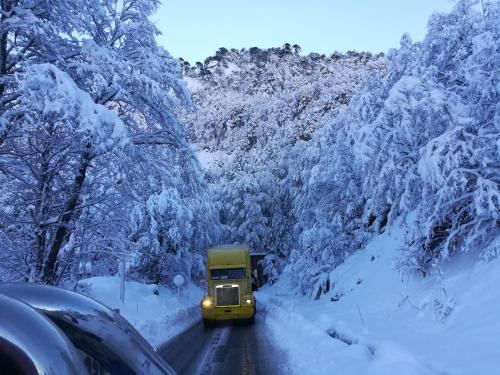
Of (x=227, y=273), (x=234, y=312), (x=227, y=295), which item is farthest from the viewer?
(x=227, y=273)

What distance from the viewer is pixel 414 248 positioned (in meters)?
13.2

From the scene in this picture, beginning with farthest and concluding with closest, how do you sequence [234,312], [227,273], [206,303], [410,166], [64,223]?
[227,273] → [234,312] → [206,303] → [410,166] → [64,223]

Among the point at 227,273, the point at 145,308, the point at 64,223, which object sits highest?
the point at 64,223

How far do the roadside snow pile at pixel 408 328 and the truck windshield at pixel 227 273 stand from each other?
4.60m

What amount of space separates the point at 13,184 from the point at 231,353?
6980 mm

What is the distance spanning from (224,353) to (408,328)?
192 inches

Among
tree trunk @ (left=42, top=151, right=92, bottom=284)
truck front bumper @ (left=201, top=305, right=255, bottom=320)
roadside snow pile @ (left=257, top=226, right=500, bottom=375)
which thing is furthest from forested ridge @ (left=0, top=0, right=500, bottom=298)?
truck front bumper @ (left=201, top=305, right=255, bottom=320)

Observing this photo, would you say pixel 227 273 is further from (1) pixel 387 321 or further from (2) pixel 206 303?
(1) pixel 387 321

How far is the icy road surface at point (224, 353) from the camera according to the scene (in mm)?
10523

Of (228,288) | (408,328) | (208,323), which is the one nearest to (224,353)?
(408,328)

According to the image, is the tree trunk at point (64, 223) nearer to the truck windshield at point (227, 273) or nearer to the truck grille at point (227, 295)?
the truck grille at point (227, 295)

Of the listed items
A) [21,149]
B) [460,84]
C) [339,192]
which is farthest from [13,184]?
[339,192]

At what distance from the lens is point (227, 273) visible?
2323 cm

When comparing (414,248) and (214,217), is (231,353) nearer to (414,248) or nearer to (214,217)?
(414,248)
